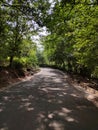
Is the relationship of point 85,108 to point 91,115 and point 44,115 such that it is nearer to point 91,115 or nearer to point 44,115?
point 91,115

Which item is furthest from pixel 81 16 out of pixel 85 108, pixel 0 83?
pixel 0 83

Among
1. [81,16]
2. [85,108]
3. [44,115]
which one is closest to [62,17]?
[81,16]

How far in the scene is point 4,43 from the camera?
73.1 ft

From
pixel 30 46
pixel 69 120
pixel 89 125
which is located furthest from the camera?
pixel 30 46

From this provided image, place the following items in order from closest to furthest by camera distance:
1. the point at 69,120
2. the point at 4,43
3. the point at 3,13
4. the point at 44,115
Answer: the point at 69,120
the point at 44,115
the point at 3,13
the point at 4,43

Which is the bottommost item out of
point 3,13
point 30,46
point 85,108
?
point 85,108

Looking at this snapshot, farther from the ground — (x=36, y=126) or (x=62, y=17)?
(x=62, y=17)

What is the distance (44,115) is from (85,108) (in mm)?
2605

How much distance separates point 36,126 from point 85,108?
3902 mm

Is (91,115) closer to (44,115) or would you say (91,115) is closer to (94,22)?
(44,115)

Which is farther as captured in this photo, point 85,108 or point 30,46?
point 30,46

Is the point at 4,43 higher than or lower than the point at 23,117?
higher

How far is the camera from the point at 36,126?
6840 millimetres

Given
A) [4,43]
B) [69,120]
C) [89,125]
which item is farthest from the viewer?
[4,43]
